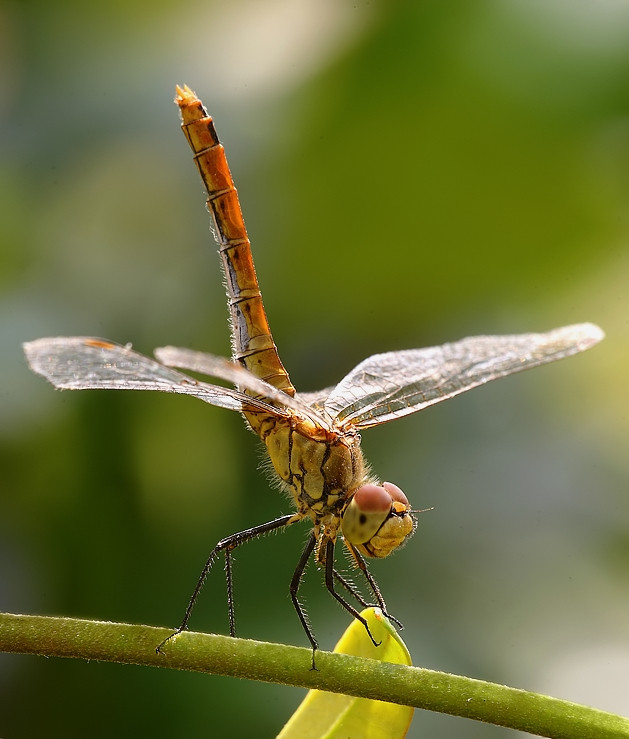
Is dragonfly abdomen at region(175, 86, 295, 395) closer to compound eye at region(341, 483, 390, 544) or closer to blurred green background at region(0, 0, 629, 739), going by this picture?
compound eye at region(341, 483, 390, 544)

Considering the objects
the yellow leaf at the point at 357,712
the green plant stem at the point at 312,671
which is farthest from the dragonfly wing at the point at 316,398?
the green plant stem at the point at 312,671

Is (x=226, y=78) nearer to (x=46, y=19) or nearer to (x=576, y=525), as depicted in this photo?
(x=46, y=19)

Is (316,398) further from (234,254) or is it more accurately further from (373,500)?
(373,500)

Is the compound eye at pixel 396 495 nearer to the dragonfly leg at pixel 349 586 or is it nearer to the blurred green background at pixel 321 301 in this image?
the dragonfly leg at pixel 349 586

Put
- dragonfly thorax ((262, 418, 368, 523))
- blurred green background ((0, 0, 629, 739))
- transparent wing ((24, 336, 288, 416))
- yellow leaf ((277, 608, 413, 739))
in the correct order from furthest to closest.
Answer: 1. blurred green background ((0, 0, 629, 739))
2. dragonfly thorax ((262, 418, 368, 523))
3. transparent wing ((24, 336, 288, 416))
4. yellow leaf ((277, 608, 413, 739))

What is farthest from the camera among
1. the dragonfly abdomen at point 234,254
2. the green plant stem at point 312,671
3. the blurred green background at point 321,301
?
the blurred green background at point 321,301

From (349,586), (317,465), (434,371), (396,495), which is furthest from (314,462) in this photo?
(434,371)

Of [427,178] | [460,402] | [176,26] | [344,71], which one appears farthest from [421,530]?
[176,26]

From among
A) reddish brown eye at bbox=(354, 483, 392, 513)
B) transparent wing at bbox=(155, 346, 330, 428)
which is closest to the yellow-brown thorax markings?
reddish brown eye at bbox=(354, 483, 392, 513)
